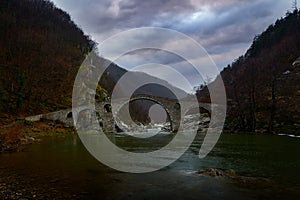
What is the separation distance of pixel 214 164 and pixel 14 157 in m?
14.2

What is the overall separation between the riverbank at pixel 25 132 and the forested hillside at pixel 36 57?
7544mm

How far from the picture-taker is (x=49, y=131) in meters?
46.0

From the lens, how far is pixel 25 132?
38.9m

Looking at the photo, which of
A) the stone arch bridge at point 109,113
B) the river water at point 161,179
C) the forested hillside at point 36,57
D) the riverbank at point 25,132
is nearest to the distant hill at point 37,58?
the forested hillside at point 36,57

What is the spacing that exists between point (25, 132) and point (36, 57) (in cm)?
4197

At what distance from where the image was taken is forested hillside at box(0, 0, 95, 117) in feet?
198

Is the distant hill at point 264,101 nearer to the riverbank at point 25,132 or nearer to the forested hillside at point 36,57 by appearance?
the riverbank at point 25,132

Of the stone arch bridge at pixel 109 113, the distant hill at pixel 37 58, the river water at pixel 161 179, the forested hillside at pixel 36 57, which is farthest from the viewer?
the forested hillside at pixel 36 57

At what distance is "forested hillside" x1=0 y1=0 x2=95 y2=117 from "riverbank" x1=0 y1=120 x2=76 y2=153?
754 centimetres

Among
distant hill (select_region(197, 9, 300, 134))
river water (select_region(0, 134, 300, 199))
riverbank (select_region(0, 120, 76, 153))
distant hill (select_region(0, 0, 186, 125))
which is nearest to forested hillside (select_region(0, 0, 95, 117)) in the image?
distant hill (select_region(0, 0, 186, 125))

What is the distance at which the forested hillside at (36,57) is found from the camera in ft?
198

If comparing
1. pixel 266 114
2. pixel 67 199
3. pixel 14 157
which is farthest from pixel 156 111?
pixel 67 199

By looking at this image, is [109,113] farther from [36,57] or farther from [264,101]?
[264,101]

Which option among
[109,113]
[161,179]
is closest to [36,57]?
[109,113]
